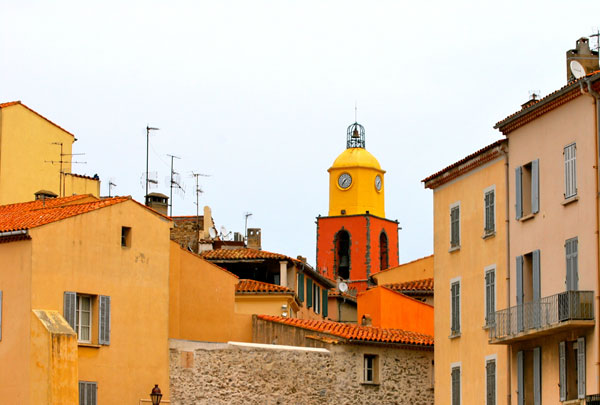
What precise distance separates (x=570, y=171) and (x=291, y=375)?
1824cm

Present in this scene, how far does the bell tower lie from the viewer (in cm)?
12775

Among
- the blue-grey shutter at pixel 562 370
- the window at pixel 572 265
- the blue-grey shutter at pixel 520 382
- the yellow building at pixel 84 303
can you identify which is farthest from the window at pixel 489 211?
the yellow building at pixel 84 303

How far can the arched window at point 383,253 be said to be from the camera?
128625mm

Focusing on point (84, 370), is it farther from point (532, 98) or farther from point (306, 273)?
point (306, 273)

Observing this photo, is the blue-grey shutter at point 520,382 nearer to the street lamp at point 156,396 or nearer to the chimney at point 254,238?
the street lamp at point 156,396

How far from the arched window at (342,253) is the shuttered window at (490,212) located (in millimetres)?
81879

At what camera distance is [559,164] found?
137ft

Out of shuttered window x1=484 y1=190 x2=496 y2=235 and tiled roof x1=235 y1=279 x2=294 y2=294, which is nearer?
shuttered window x1=484 y1=190 x2=496 y2=235

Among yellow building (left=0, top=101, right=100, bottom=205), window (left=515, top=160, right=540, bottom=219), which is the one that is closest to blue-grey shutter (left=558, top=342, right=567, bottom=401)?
window (left=515, top=160, right=540, bottom=219)

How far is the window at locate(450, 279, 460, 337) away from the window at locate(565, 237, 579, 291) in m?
8.44

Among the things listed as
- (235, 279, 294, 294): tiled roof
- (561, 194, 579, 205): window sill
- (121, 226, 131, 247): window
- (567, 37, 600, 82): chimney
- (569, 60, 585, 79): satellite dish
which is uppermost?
(567, 37, 600, 82): chimney

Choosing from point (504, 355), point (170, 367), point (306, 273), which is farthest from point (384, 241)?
point (504, 355)

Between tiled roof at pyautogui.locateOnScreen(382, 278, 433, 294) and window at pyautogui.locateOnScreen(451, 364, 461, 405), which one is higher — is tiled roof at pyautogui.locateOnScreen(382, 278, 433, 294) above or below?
above

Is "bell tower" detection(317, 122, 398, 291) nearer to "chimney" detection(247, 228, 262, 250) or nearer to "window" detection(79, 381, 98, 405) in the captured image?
"chimney" detection(247, 228, 262, 250)
